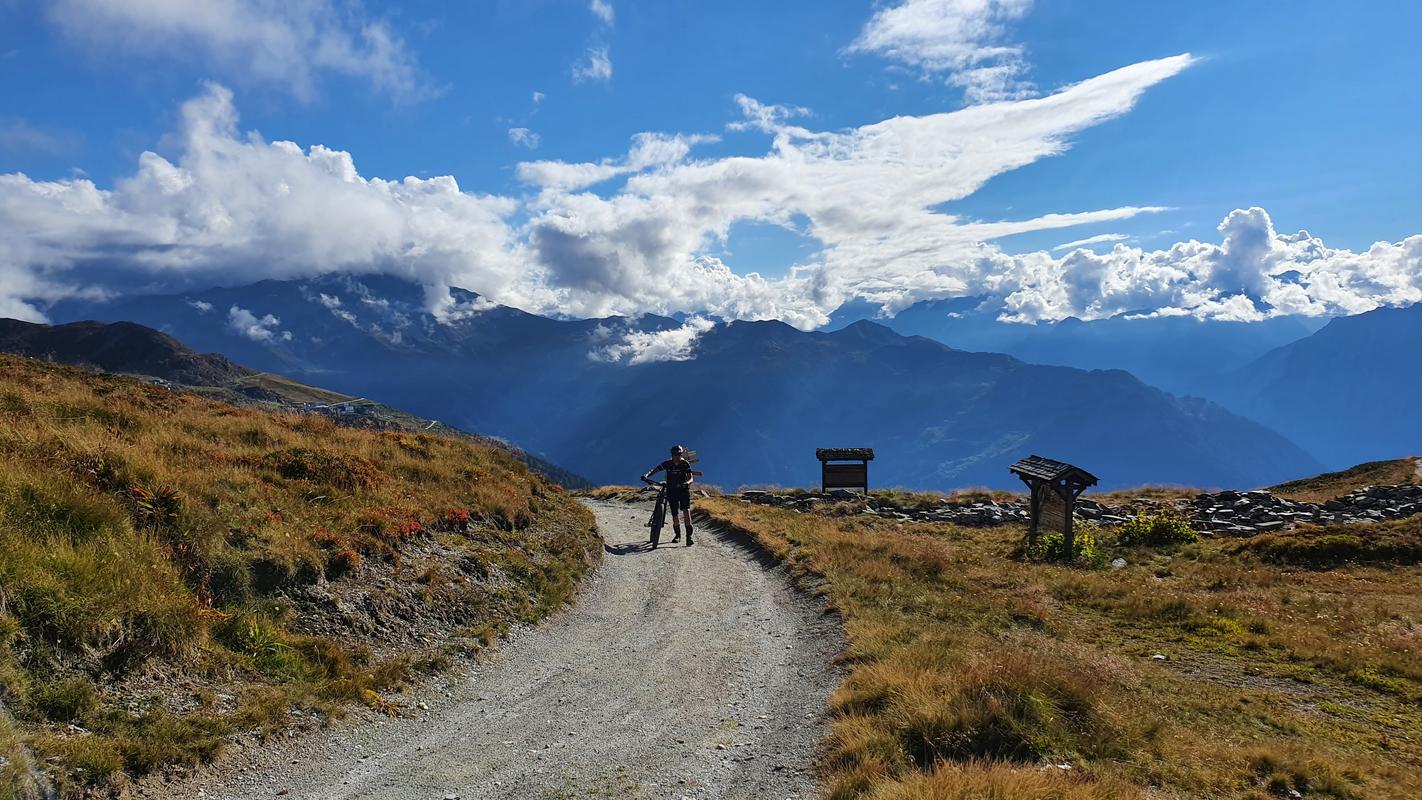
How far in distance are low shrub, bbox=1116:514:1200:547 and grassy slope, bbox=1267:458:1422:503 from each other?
1438 centimetres

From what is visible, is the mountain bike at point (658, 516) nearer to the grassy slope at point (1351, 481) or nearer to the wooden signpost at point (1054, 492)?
the wooden signpost at point (1054, 492)

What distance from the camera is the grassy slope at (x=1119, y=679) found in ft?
24.1

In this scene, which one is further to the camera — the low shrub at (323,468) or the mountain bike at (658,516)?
the mountain bike at (658,516)

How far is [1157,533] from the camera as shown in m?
25.2

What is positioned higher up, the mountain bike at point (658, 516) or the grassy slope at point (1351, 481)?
the grassy slope at point (1351, 481)

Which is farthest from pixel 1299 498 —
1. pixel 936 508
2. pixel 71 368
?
pixel 71 368

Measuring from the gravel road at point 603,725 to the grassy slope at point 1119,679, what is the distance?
86cm

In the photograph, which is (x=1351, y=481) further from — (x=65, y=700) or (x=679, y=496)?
(x=65, y=700)

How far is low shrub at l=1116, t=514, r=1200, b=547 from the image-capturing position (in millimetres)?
25078

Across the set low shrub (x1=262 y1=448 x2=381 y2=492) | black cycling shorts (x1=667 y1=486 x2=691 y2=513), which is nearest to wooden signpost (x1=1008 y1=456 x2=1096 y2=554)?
black cycling shorts (x1=667 y1=486 x2=691 y2=513)

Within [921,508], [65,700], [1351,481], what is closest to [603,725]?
[65,700]

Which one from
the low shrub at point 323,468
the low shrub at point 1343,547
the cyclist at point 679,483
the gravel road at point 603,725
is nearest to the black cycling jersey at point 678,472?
the cyclist at point 679,483

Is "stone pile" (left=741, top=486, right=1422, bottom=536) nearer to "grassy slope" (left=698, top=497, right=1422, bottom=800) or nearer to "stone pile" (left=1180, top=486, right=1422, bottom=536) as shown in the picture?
"stone pile" (left=1180, top=486, right=1422, bottom=536)

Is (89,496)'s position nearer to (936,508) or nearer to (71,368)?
(71,368)
